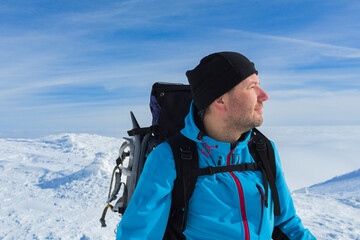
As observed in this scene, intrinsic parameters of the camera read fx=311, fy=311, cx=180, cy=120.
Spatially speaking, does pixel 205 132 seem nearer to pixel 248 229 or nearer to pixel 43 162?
pixel 248 229

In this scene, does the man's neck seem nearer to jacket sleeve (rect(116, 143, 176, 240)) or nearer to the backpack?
the backpack

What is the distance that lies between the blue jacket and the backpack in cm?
5

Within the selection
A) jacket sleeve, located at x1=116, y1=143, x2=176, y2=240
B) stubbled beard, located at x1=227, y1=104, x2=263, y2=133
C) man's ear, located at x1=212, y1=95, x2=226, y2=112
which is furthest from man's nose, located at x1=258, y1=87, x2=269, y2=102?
jacket sleeve, located at x1=116, y1=143, x2=176, y2=240

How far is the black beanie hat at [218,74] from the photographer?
6.96 feet

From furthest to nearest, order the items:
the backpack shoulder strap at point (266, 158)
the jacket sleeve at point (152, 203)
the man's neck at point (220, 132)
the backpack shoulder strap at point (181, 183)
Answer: the backpack shoulder strap at point (266, 158) → the man's neck at point (220, 132) → the backpack shoulder strap at point (181, 183) → the jacket sleeve at point (152, 203)

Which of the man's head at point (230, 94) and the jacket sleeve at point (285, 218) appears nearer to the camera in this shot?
the man's head at point (230, 94)

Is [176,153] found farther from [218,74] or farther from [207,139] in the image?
[218,74]

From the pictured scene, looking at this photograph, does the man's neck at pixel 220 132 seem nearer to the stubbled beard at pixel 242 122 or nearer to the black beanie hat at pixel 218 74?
the stubbled beard at pixel 242 122

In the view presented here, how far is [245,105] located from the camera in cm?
207

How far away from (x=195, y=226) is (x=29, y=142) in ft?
51.4

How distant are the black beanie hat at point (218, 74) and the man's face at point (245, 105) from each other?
50 millimetres

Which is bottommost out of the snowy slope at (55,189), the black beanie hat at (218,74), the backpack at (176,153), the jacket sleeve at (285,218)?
the snowy slope at (55,189)

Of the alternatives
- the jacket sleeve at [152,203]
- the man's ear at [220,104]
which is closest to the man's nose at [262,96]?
the man's ear at [220,104]

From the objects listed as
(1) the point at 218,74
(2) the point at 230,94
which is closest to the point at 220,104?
(2) the point at 230,94
